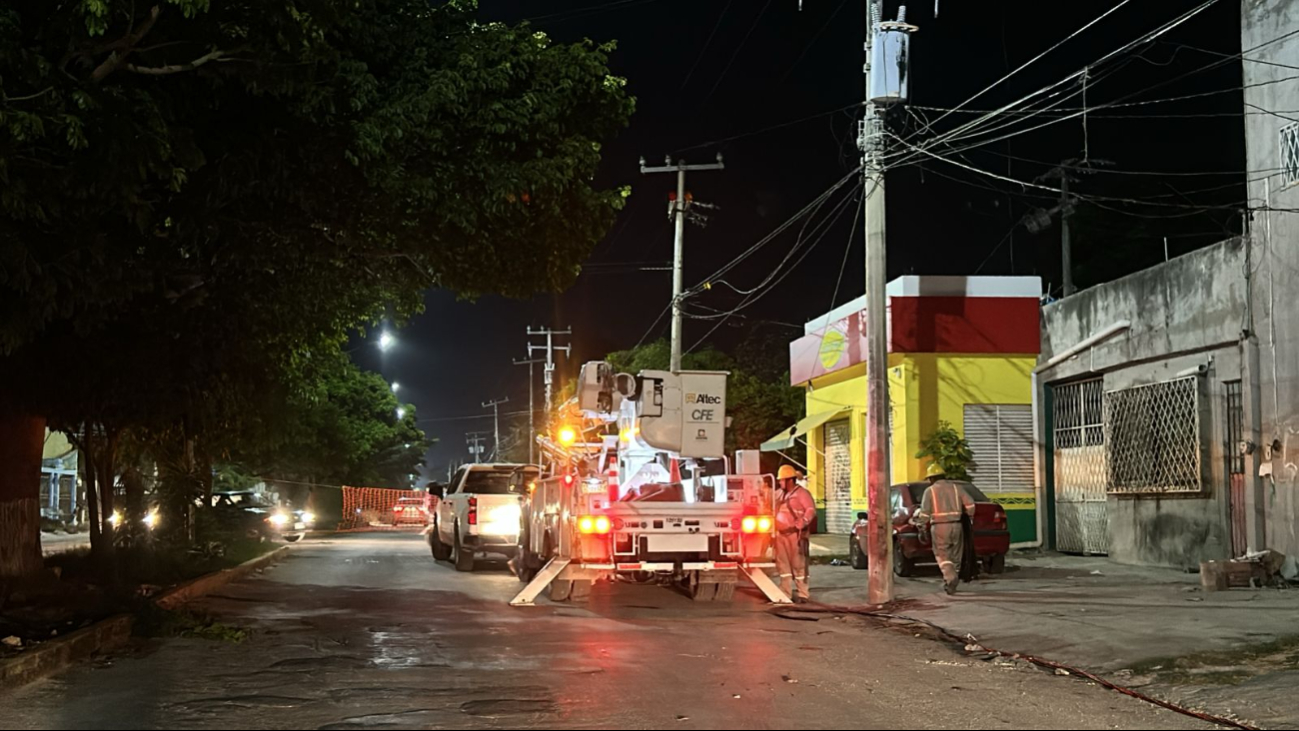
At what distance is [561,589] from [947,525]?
4828 mm

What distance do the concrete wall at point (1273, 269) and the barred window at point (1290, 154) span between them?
0.07 metres

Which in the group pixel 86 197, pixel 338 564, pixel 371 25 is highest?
pixel 371 25

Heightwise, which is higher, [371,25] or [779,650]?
[371,25]

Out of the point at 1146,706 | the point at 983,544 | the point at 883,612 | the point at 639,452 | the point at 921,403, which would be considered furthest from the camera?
the point at 921,403

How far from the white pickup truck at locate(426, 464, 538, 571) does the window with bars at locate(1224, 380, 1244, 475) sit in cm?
1012

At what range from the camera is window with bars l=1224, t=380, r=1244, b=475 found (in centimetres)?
1753

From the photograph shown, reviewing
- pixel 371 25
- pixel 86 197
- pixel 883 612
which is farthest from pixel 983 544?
pixel 86 197

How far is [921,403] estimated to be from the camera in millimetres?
27234

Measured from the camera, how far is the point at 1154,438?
19.5m

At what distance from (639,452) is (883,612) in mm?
3614

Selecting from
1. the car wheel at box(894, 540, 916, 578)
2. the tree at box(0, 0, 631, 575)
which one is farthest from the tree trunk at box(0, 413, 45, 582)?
the car wheel at box(894, 540, 916, 578)

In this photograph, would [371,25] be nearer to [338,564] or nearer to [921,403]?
[338,564]

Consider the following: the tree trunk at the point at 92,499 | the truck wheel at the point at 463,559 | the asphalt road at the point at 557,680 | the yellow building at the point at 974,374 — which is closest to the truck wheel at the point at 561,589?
the asphalt road at the point at 557,680

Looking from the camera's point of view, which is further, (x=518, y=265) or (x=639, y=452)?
(x=639, y=452)
